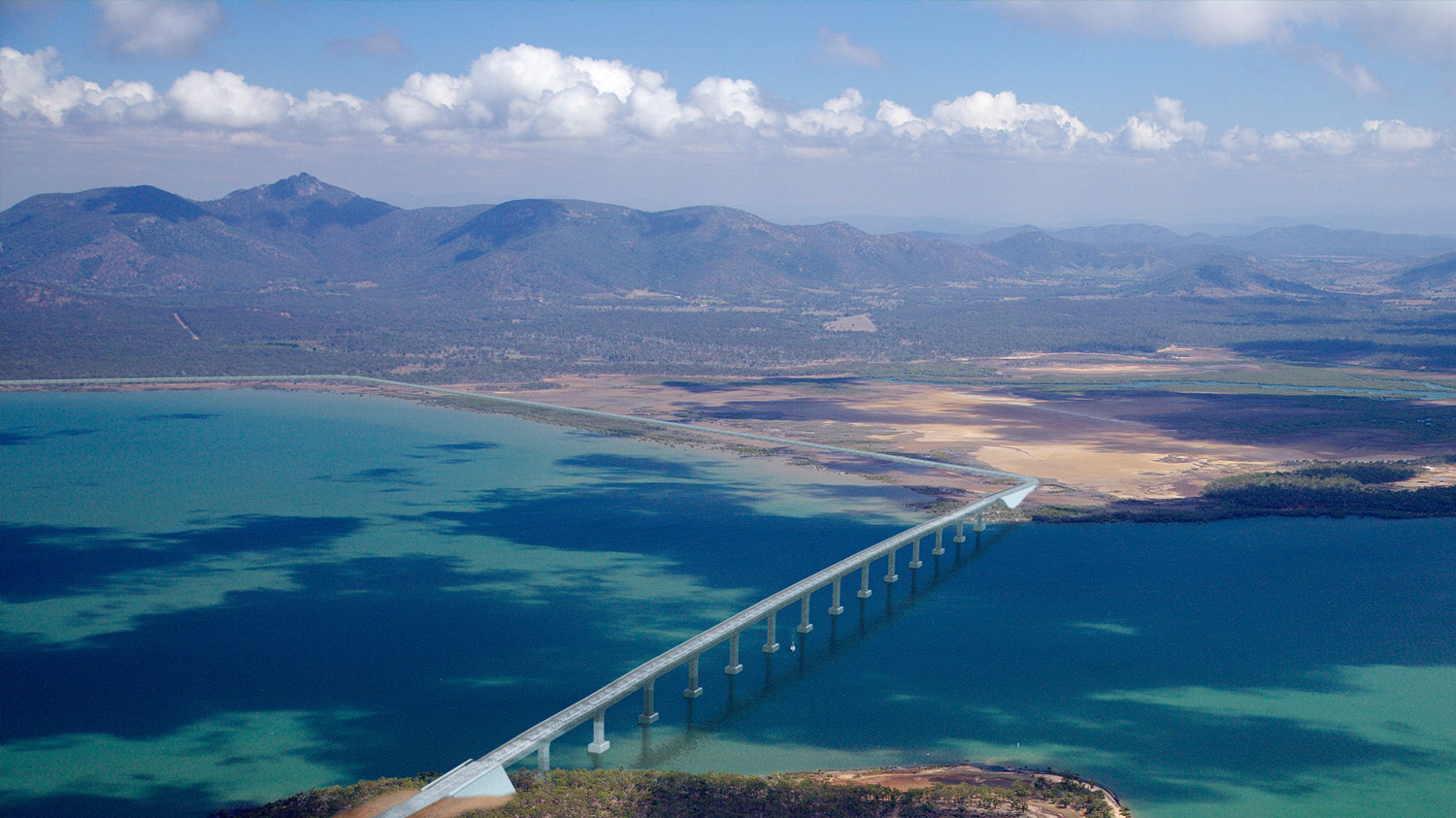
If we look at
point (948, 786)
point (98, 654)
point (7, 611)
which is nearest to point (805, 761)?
point (948, 786)

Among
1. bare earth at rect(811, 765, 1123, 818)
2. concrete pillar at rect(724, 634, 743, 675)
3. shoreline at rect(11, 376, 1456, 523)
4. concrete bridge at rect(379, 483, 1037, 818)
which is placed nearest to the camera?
concrete bridge at rect(379, 483, 1037, 818)

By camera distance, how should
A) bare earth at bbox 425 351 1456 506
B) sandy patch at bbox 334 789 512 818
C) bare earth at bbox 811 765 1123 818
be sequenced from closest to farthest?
sandy patch at bbox 334 789 512 818 → bare earth at bbox 811 765 1123 818 → bare earth at bbox 425 351 1456 506

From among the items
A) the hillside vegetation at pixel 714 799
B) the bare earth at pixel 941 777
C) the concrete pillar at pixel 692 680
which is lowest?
the bare earth at pixel 941 777

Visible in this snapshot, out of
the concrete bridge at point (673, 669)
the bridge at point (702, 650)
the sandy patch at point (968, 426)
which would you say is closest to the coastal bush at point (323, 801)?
the concrete bridge at point (673, 669)

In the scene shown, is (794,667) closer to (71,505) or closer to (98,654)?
(98,654)

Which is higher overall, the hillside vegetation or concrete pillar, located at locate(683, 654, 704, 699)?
concrete pillar, located at locate(683, 654, 704, 699)

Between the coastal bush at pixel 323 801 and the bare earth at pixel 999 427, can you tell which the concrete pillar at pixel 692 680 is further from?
the bare earth at pixel 999 427

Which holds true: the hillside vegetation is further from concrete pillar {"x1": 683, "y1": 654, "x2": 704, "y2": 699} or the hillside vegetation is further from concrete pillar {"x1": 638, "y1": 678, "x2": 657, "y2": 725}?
concrete pillar {"x1": 683, "y1": 654, "x2": 704, "y2": 699}

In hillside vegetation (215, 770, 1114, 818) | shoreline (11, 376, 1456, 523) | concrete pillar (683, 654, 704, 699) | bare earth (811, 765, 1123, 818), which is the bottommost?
bare earth (811, 765, 1123, 818)

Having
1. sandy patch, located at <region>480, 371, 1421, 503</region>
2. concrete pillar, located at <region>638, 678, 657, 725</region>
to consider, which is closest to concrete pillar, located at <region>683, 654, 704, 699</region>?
concrete pillar, located at <region>638, 678, 657, 725</region>
